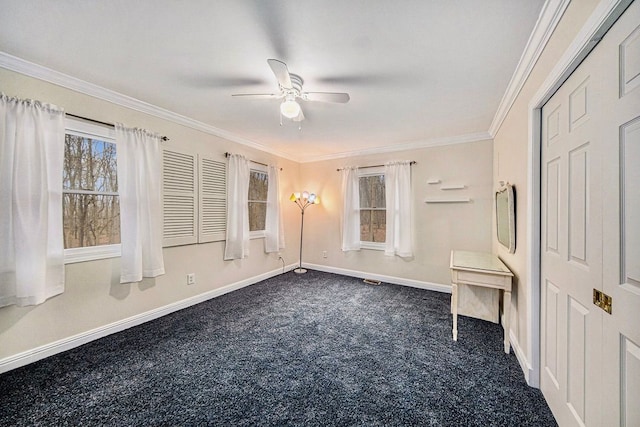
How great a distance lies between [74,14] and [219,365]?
2.65 m

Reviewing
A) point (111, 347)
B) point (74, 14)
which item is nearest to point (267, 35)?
point (74, 14)

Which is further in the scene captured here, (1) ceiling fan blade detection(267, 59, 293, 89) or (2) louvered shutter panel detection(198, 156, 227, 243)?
(2) louvered shutter panel detection(198, 156, 227, 243)

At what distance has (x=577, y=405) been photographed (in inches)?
48.9

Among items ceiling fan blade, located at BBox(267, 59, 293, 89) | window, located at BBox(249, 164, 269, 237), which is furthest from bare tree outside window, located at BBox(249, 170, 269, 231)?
ceiling fan blade, located at BBox(267, 59, 293, 89)

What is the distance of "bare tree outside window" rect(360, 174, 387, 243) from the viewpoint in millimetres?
4480

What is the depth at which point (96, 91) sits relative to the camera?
2.36 meters

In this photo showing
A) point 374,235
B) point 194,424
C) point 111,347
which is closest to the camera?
point 194,424

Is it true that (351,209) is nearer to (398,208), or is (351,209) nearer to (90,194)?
(398,208)

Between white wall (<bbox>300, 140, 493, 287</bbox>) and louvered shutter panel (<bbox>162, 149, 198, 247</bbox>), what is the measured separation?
262 centimetres

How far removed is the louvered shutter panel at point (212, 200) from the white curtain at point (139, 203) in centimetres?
60

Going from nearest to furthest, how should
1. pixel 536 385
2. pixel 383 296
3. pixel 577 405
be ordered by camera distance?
1. pixel 577 405
2. pixel 536 385
3. pixel 383 296

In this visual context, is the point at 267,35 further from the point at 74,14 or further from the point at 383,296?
the point at 383,296

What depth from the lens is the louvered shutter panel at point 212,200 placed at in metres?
3.39

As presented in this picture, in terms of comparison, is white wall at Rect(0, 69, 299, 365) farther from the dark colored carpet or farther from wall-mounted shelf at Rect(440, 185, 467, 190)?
wall-mounted shelf at Rect(440, 185, 467, 190)
